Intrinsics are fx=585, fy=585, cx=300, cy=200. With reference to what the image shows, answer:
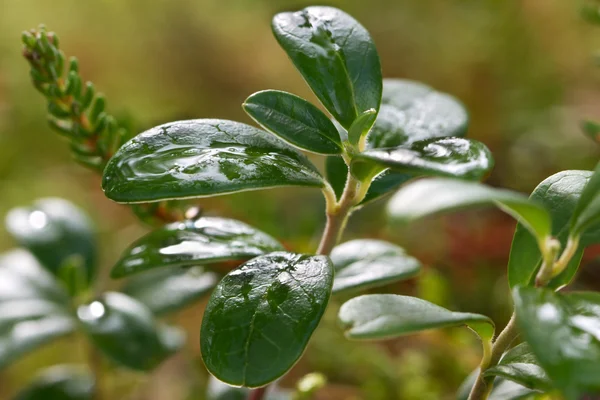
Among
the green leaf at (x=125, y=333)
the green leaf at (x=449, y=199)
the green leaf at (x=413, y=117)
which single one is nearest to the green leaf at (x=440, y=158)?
the green leaf at (x=449, y=199)

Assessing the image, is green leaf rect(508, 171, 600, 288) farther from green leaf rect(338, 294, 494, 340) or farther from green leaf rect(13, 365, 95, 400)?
green leaf rect(13, 365, 95, 400)

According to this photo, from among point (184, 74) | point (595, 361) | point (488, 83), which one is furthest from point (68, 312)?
point (488, 83)

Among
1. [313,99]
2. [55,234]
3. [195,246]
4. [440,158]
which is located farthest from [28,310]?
[313,99]

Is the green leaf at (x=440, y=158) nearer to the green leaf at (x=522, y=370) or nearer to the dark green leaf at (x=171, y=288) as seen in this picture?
the green leaf at (x=522, y=370)

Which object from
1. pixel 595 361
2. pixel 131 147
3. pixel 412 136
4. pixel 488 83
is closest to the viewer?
pixel 595 361

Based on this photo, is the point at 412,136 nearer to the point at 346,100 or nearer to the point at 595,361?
the point at 346,100

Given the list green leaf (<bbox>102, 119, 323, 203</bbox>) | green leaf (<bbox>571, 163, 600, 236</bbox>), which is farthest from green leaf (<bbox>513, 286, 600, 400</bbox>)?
green leaf (<bbox>102, 119, 323, 203</bbox>)
